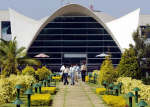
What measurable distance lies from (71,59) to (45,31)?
5217 mm

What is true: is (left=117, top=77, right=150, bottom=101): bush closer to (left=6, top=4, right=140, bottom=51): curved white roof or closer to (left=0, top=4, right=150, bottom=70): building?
(left=6, top=4, right=140, bottom=51): curved white roof

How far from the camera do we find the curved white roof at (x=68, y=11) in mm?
46406

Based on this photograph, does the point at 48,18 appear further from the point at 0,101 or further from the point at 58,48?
the point at 0,101

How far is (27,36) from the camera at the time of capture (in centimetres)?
4734

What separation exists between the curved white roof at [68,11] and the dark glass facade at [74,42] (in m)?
1.13

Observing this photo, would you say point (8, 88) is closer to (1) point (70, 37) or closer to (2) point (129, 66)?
(2) point (129, 66)

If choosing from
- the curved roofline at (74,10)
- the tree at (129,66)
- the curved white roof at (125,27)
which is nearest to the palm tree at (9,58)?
the tree at (129,66)

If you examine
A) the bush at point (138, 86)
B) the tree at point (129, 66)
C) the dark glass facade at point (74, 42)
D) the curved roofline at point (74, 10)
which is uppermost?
the curved roofline at point (74, 10)

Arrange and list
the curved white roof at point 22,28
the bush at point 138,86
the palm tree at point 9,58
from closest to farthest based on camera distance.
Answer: the bush at point 138,86 < the palm tree at point 9,58 < the curved white roof at point 22,28

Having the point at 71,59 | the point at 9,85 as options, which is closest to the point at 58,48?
the point at 71,59

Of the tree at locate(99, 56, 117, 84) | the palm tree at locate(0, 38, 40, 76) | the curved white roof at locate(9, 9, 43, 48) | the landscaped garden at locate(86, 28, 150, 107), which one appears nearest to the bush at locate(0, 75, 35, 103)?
the landscaped garden at locate(86, 28, 150, 107)

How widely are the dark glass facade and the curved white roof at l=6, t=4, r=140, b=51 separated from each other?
1.13m

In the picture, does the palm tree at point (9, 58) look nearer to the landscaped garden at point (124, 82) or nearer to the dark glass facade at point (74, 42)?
the landscaped garden at point (124, 82)

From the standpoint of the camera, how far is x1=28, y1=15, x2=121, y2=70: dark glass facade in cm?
4819
